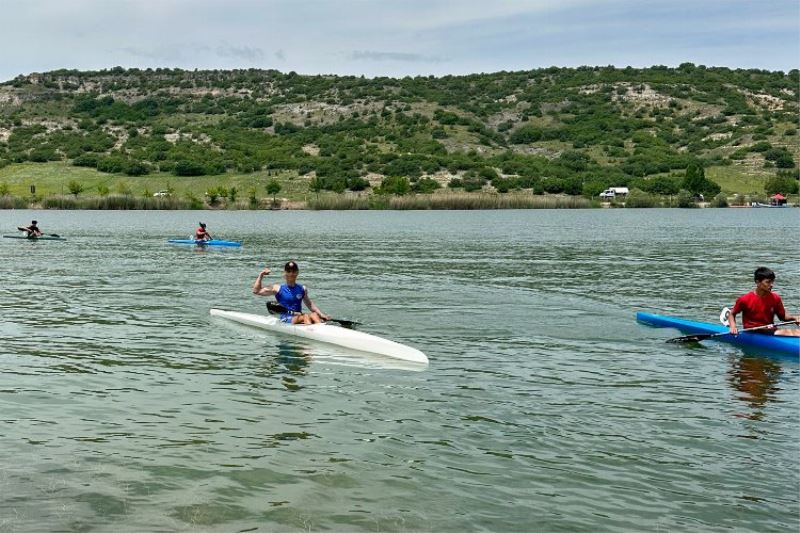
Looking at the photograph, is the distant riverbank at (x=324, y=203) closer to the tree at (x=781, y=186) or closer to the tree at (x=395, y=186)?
Answer: the tree at (x=395, y=186)

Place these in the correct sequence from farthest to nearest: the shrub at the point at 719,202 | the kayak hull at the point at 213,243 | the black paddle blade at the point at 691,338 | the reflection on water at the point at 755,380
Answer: the shrub at the point at 719,202 < the kayak hull at the point at 213,243 < the black paddle blade at the point at 691,338 < the reflection on water at the point at 755,380

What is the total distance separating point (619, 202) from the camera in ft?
439

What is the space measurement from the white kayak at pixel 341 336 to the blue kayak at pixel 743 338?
7.26 meters

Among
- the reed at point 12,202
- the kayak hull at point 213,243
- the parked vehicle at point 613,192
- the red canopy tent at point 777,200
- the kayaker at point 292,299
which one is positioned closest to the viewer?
the kayaker at point 292,299

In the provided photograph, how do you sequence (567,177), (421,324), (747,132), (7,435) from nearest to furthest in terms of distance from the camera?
1. (7,435)
2. (421,324)
3. (567,177)
4. (747,132)

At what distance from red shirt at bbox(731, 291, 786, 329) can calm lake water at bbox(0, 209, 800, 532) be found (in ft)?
2.92

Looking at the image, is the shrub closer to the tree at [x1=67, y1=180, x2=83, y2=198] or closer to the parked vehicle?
the parked vehicle

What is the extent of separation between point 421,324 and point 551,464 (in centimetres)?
1166

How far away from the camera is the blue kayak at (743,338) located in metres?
18.1

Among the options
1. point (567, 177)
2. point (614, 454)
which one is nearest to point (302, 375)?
point (614, 454)

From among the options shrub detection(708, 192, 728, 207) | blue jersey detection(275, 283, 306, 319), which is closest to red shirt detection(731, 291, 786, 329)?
blue jersey detection(275, 283, 306, 319)

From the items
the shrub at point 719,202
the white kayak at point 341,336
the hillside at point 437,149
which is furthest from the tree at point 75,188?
the white kayak at point 341,336

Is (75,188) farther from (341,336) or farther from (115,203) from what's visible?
(341,336)

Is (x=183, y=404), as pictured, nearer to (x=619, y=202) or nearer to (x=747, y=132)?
(x=619, y=202)
